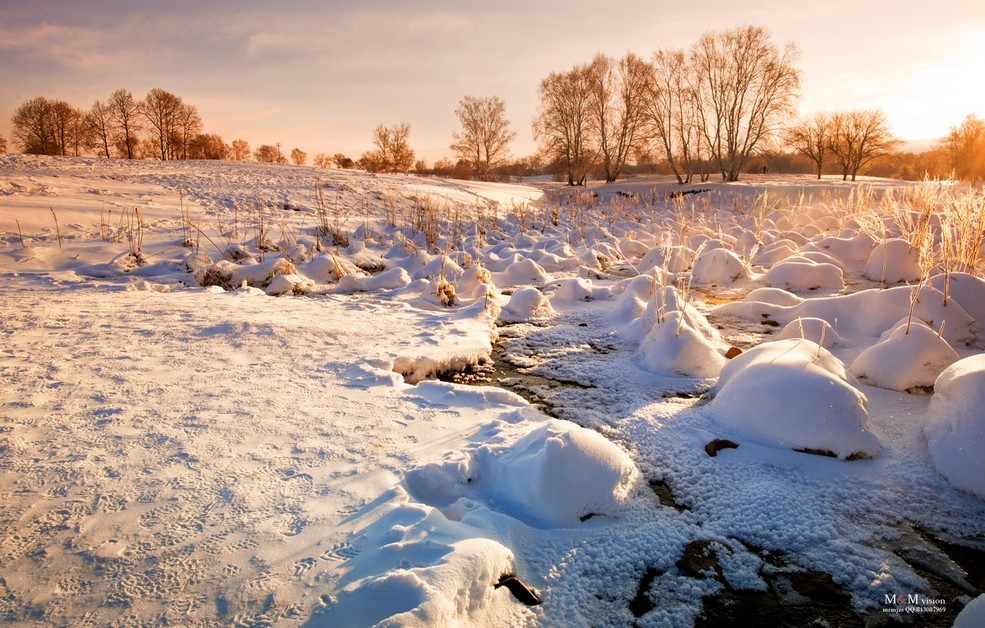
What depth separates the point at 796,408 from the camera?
206 cm

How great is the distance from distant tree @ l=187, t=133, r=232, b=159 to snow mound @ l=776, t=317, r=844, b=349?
107ft

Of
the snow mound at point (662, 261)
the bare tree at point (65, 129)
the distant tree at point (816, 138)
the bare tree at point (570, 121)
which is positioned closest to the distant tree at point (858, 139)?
the distant tree at point (816, 138)

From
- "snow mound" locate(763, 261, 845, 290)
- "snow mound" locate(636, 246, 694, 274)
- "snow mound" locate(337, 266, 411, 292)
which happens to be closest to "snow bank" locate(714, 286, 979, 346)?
"snow mound" locate(763, 261, 845, 290)

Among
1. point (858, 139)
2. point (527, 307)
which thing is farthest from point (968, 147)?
point (527, 307)

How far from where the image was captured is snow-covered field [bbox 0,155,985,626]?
50.5 inches

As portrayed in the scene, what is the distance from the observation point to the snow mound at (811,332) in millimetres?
3133

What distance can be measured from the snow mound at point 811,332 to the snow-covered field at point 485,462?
35 millimetres

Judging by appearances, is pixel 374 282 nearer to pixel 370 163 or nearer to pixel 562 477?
pixel 562 477

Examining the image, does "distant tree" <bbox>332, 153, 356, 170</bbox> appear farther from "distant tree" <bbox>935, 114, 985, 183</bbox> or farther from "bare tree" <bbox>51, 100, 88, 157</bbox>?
"distant tree" <bbox>935, 114, 985, 183</bbox>

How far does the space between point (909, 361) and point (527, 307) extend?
2.76 m

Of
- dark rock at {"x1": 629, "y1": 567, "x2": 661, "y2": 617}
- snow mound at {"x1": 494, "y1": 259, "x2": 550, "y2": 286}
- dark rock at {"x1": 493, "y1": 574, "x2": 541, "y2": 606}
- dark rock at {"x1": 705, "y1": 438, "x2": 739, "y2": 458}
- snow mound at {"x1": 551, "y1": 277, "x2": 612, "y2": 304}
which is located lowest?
dark rock at {"x1": 629, "y1": 567, "x2": 661, "y2": 617}

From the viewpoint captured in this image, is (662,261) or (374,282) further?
(662,261)

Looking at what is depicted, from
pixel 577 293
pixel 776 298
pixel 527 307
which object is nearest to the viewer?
pixel 776 298

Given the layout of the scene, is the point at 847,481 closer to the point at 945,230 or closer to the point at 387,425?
the point at 387,425
